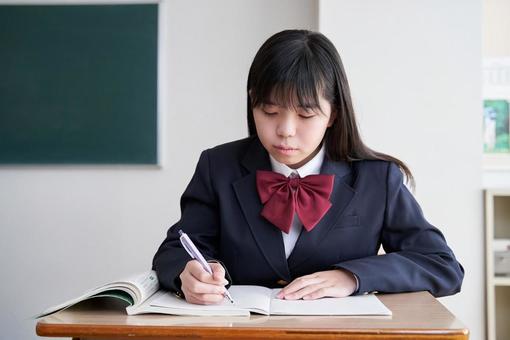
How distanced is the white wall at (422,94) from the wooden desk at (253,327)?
203 cm

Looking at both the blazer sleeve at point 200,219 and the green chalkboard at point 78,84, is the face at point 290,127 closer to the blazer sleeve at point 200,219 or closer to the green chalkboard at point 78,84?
the blazer sleeve at point 200,219

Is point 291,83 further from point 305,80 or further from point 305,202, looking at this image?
Result: point 305,202

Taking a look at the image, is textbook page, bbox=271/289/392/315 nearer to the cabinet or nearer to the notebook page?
the notebook page

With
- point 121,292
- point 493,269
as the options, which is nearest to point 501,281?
point 493,269

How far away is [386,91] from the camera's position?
3080 millimetres

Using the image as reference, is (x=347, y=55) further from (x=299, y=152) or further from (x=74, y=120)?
(x=299, y=152)

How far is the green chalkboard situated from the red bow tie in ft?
6.89

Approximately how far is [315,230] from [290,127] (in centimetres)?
25

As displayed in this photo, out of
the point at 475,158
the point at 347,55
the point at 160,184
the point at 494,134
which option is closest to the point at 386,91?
the point at 347,55

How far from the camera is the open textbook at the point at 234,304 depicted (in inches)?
43.8

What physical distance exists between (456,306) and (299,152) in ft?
6.37

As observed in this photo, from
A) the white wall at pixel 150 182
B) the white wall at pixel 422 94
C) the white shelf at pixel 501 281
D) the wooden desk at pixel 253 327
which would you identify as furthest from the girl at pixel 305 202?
the white wall at pixel 150 182

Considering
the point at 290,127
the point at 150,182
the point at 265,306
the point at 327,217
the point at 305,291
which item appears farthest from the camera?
the point at 150,182

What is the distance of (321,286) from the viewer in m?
1.27
